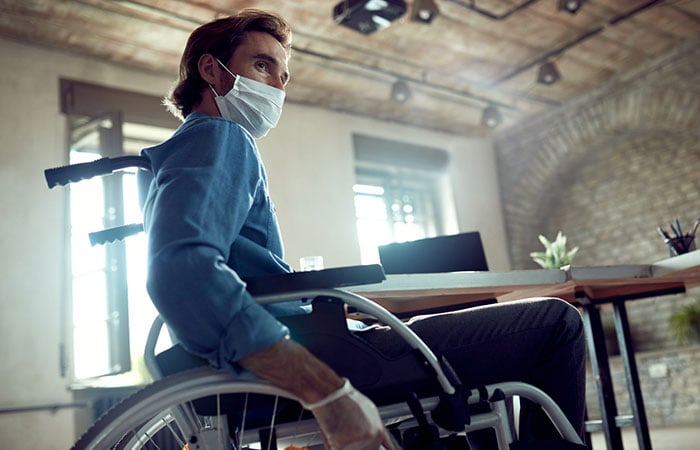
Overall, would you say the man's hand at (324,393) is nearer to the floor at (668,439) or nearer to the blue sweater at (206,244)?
the blue sweater at (206,244)

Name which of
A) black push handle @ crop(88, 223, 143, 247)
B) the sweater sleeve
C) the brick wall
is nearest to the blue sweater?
the sweater sleeve

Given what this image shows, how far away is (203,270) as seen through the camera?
3.08 ft

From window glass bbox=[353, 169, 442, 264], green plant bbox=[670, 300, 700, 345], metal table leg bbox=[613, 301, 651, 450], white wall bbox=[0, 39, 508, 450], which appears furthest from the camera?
window glass bbox=[353, 169, 442, 264]

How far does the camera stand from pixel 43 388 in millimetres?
4434

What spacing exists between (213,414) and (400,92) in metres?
5.18

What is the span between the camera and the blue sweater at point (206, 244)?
3.08ft

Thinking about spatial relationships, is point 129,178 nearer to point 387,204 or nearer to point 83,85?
point 83,85

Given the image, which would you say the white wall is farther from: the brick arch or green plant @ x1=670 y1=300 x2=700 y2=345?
green plant @ x1=670 y1=300 x2=700 y2=345

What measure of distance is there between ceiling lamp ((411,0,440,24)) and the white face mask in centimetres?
350

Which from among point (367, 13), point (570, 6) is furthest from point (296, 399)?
point (570, 6)

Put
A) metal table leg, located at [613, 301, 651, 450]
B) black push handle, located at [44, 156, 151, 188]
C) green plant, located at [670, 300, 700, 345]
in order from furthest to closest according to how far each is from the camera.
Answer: green plant, located at [670, 300, 700, 345]
metal table leg, located at [613, 301, 651, 450]
black push handle, located at [44, 156, 151, 188]

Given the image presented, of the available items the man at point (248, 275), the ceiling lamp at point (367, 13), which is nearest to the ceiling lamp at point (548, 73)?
the ceiling lamp at point (367, 13)

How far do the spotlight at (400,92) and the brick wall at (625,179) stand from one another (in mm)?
1742

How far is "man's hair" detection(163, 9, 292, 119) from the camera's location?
138 centimetres
